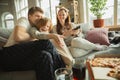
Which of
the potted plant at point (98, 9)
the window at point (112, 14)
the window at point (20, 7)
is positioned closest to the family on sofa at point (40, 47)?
the potted plant at point (98, 9)

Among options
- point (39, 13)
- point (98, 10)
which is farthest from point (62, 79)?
point (98, 10)

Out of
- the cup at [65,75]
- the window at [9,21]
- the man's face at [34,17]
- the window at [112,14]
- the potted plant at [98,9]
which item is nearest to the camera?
the cup at [65,75]

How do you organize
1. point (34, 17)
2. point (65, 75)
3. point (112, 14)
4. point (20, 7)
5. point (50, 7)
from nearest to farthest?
point (65, 75) → point (34, 17) → point (112, 14) → point (50, 7) → point (20, 7)

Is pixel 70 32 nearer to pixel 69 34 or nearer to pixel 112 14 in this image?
pixel 69 34

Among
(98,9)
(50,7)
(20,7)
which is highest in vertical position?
(20,7)

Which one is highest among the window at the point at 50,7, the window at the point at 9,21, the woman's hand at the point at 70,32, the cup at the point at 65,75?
the window at the point at 50,7

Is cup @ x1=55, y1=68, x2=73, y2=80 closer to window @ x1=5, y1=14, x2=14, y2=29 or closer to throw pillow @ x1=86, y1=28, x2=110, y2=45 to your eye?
throw pillow @ x1=86, y1=28, x2=110, y2=45

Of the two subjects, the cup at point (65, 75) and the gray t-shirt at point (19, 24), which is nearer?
the cup at point (65, 75)

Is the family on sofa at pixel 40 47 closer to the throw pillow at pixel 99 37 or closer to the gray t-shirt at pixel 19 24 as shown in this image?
the gray t-shirt at pixel 19 24

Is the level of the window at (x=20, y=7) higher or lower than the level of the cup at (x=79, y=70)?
higher

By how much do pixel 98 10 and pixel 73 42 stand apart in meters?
1.76

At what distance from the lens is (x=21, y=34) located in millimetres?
1523

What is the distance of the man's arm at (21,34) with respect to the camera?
1.51m

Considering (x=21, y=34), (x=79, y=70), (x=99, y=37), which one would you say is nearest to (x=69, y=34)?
(x=99, y=37)
